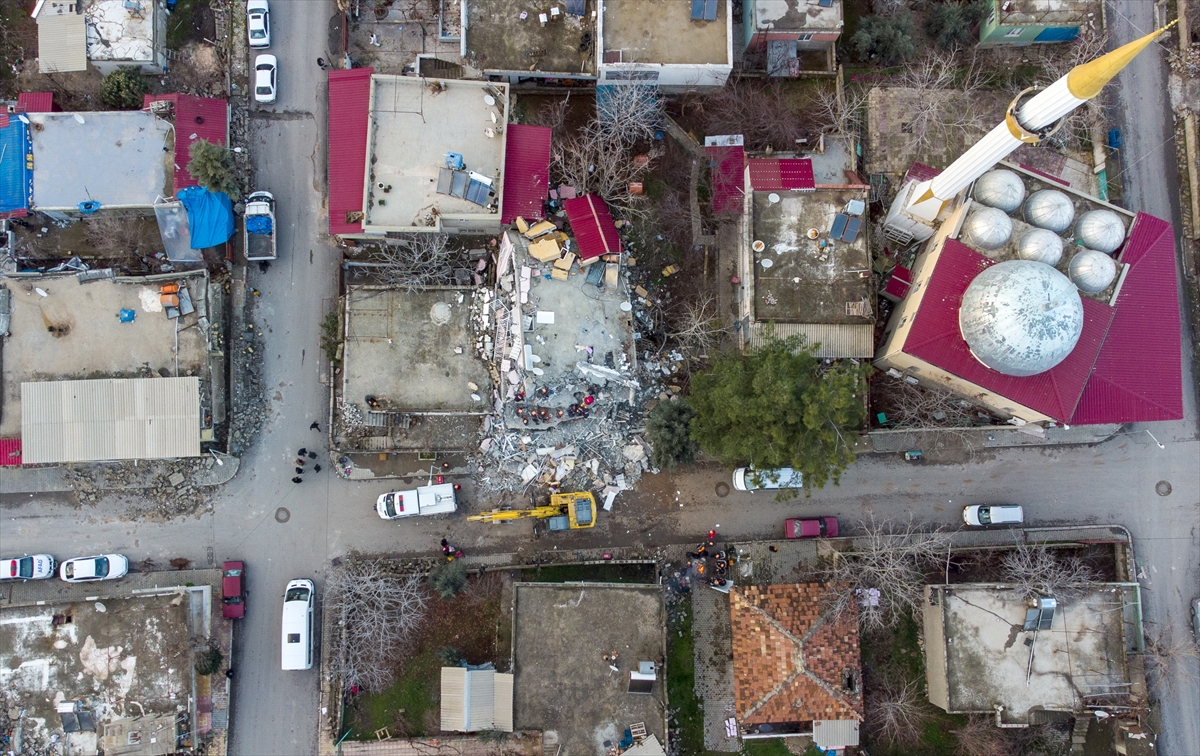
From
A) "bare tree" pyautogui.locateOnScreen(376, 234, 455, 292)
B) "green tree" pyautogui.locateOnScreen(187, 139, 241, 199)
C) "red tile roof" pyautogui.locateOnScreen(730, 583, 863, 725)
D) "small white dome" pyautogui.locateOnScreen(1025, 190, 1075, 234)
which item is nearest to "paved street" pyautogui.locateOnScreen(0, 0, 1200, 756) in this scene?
"green tree" pyautogui.locateOnScreen(187, 139, 241, 199)

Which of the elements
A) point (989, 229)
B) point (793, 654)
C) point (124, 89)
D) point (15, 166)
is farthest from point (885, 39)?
point (15, 166)

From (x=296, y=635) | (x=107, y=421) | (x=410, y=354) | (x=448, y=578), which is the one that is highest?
(x=410, y=354)

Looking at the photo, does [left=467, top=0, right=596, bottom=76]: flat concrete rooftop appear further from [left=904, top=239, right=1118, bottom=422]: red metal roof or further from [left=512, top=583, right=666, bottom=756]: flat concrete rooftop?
[left=512, top=583, right=666, bottom=756]: flat concrete rooftop

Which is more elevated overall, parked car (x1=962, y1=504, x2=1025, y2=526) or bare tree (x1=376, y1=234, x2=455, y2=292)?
bare tree (x1=376, y1=234, x2=455, y2=292)

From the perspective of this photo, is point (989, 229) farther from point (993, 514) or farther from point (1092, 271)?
point (993, 514)

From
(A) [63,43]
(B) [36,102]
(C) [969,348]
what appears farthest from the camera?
(A) [63,43]

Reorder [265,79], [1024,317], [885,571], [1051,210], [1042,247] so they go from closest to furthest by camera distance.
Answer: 1. [1024,317]
2. [1042,247]
3. [1051,210]
4. [885,571]
5. [265,79]

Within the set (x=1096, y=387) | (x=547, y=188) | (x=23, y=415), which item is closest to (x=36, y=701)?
(x=23, y=415)

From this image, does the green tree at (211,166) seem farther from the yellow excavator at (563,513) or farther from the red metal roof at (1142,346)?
the red metal roof at (1142,346)
